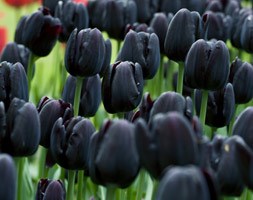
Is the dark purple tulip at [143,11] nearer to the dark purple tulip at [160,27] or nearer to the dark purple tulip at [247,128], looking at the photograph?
the dark purple tulip at [160,27]

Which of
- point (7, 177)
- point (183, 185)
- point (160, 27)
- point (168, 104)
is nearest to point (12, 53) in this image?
point (160, 27)

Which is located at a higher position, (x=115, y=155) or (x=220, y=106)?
(x=115, y=155)

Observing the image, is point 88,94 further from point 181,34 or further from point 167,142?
point 167,142

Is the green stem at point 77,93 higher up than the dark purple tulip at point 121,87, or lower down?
→ lower down

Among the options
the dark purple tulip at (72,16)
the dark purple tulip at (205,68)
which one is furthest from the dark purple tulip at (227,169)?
the dark purple tulip at (72,16)

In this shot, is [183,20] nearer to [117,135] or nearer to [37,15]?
[37,15]

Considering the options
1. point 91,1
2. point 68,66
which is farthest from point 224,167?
point 91,1
